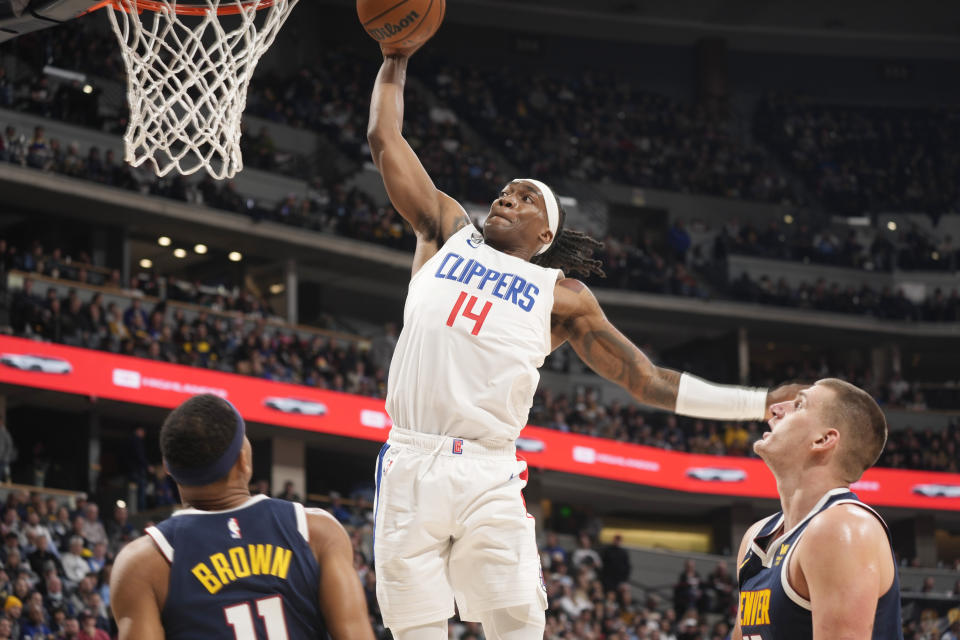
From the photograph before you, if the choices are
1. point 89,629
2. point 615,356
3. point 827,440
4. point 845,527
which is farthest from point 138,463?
point 845,527

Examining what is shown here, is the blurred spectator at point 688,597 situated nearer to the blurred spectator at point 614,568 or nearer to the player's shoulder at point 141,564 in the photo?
the blurred spectator at point 614,568

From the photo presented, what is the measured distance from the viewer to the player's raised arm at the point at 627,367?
4555mm

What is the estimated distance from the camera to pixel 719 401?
454 centimetres

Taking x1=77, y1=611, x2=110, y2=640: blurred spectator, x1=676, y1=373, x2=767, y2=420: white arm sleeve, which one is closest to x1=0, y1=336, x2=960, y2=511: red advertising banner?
x1=77, y1=611, x2=110, y2=640: blurred spectator

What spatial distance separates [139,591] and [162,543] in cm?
13

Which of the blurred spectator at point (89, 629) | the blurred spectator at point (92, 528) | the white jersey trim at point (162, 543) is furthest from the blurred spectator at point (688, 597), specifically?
the white jersey trim at point (162, 543)

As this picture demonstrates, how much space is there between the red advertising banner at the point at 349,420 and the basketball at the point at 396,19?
1213 centimetres

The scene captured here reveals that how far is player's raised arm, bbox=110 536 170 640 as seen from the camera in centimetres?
294

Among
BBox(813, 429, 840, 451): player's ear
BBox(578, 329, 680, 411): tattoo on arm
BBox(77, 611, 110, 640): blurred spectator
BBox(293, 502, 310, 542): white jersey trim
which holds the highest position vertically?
BBox(578, 329, 680, 411): tattoo on arm

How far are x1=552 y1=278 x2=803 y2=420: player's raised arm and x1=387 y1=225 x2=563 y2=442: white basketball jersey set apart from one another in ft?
0.60

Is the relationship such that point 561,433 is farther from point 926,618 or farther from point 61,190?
point 61,190

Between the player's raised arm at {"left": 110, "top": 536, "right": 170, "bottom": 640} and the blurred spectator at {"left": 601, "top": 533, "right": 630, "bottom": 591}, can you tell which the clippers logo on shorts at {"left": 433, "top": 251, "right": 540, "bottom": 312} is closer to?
the player's raised arm at {"left": 110, "top": 536, "right": 170, "bottom": 640}

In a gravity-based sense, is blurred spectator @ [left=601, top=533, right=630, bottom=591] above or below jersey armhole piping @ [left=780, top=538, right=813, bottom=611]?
below

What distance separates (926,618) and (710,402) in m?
14.0
